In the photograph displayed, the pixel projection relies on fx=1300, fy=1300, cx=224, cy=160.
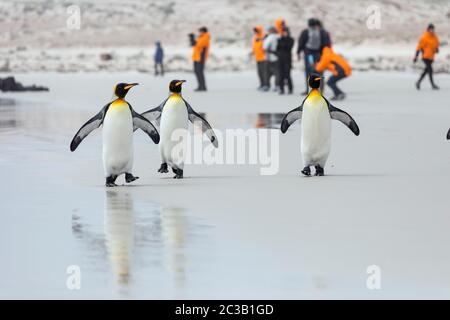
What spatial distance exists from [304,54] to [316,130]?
12.8 metres

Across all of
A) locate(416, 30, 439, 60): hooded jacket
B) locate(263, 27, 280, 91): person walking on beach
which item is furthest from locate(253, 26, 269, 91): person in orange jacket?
locate(416, 30, 439, 60): hooded jacket

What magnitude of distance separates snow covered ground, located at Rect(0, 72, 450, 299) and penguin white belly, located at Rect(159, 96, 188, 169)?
0.72 ft

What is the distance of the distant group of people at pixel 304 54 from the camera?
21969 millimetres

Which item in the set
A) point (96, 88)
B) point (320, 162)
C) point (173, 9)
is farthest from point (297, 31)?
point (320, 162)

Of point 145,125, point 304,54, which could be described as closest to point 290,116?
point 145,125

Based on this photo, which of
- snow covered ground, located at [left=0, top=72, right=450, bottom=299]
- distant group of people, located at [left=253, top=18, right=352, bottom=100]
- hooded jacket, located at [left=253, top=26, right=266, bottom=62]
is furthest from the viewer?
hooded jacket, located at [left=253, top=26, right=266, bottom=62]

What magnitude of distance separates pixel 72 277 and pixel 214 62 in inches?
2037

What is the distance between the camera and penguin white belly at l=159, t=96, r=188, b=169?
10.8 metres

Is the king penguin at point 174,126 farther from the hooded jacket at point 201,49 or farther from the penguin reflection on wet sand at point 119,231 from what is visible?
the hooded jacket at point 201,49

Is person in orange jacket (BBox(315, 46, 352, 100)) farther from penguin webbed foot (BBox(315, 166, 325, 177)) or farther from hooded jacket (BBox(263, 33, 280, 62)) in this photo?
penguin webbed foot (BBox(315, 166, 325, 177))

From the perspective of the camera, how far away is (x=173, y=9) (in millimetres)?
101812

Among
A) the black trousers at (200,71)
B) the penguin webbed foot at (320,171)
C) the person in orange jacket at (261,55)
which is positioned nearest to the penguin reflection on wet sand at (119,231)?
the penguin webbed foot at (320,171)

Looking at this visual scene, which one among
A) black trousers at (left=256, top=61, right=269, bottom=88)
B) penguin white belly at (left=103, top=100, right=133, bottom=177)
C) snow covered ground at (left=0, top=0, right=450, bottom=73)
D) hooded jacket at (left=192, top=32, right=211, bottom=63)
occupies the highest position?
snow covered ground at (left=0, top=0, right=450, bottom=73)

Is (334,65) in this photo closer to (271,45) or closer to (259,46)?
(271,45)
